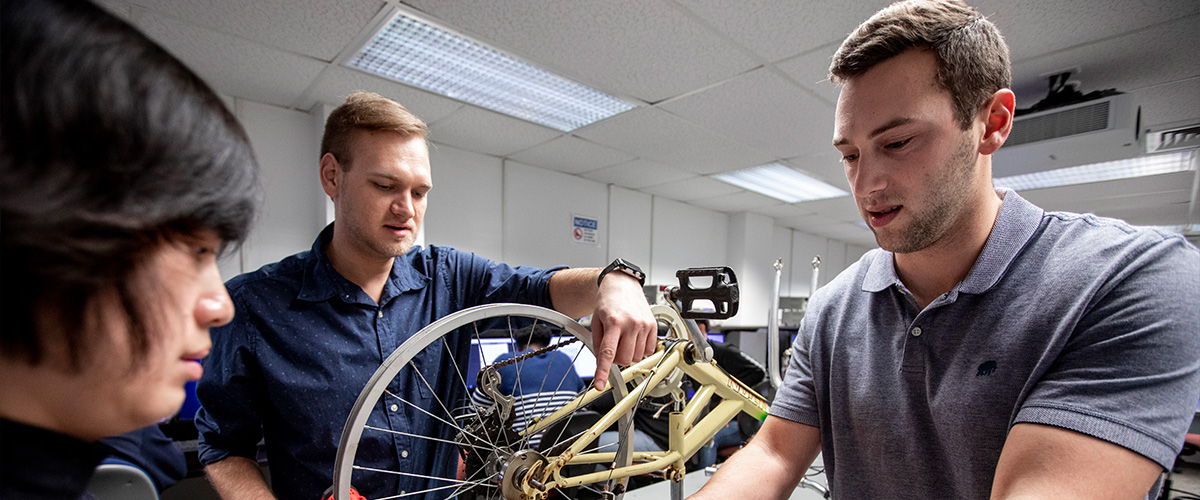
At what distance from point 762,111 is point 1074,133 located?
4.83 ft

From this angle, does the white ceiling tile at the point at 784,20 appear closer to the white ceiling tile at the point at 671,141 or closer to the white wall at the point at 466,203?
the white ceiling tile at the point at 671,141

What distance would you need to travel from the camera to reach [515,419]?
0.93 m

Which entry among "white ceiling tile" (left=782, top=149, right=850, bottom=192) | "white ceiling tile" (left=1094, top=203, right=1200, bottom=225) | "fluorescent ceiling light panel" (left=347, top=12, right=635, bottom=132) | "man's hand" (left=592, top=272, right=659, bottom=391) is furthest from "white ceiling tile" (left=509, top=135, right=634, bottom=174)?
"white ceiling tile" (left=1094, top=203, right=1200, bottom=225)

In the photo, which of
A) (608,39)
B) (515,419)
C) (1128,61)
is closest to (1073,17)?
(1128,61)

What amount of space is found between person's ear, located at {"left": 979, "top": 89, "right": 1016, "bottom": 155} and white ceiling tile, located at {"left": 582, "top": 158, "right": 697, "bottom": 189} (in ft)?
9.61

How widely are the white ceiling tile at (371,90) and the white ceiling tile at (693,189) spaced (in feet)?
7.81

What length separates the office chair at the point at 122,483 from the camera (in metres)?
0.98

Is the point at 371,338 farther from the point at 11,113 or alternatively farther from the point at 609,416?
the point at 11,113

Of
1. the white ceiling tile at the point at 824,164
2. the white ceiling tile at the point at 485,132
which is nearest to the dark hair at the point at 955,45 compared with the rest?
the white ceiling tile at the point at 485,132

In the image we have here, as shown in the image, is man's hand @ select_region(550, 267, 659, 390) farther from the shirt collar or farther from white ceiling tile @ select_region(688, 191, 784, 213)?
white ceiling tile @ select_region(688, 191, 784, 213)

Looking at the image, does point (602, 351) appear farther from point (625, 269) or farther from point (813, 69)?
point (813, 69)

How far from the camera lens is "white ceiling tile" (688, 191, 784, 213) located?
15.7ft

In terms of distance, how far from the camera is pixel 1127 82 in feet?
6.89

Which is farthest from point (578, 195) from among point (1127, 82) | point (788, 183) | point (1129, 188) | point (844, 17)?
point (1129, 188)
